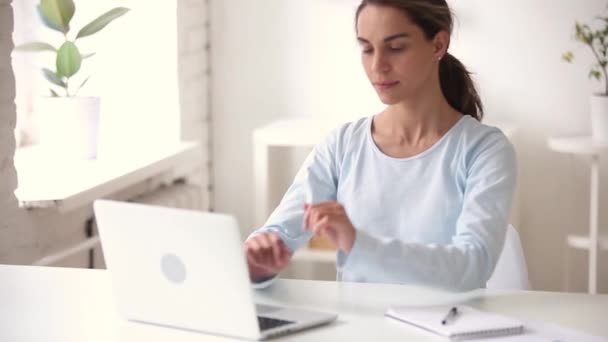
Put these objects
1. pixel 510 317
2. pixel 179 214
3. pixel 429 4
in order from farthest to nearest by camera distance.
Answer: pixel 429 4 → pixel 510 317 → pixel 179 214

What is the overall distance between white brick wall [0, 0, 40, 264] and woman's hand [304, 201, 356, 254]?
1164 mm

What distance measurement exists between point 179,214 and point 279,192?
218cm

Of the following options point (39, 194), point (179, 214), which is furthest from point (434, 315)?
point (39, 194)

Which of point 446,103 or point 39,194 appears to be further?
point 39,194

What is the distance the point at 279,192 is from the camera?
369 cm

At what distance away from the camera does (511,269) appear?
1984mm

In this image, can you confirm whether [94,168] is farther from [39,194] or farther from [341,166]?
[341,166]

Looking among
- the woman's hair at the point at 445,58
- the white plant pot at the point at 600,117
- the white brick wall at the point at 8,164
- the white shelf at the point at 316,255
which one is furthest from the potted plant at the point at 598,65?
the white brick wall at the point at 8,164

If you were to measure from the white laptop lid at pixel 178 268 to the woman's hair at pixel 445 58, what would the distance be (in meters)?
0.62

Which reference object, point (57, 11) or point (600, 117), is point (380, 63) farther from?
point (600, 117)

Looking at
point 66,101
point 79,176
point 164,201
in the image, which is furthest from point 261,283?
point 164,201

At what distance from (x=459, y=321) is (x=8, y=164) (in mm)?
1365

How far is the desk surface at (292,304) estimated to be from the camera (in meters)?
1.58

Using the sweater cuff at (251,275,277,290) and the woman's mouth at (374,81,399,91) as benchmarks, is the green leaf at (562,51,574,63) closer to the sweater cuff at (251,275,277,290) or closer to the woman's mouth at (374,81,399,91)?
the woman's mouth at (374,81,399,91)
